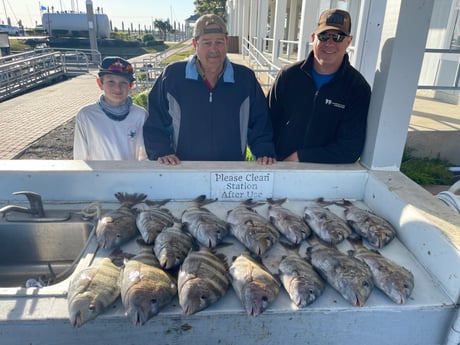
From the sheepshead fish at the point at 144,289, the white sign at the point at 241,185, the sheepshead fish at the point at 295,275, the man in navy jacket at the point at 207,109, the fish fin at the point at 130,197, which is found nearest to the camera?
the sheepshead fish at the point at 144,289

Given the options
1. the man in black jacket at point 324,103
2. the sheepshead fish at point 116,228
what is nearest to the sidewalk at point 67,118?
the man in black jacket at point 324,103

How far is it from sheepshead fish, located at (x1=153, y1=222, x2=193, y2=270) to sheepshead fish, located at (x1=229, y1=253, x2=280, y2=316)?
0.30 metres

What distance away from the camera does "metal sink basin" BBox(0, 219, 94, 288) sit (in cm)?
254

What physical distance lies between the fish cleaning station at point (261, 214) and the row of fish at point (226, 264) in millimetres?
49

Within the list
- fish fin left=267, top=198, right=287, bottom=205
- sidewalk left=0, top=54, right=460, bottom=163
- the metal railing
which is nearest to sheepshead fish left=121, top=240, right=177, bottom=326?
fish fin left=267, top=198, right=287, bottom=205

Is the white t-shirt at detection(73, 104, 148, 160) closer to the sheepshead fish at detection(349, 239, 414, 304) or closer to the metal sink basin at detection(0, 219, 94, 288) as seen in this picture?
the metal sink basin at detection(0, 219, 94, 288)

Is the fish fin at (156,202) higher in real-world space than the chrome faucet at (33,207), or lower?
lower

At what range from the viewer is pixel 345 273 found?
1944 millimetres

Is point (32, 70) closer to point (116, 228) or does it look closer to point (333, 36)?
point (333, 36)

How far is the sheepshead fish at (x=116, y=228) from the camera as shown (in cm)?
222

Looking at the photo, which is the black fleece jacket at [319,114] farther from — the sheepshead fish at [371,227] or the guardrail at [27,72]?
the guardrail at [27,72]

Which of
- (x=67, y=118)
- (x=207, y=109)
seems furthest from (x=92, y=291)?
(x=67, y=118)

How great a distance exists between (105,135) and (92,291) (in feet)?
6.43

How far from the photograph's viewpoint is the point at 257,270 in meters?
1.94
